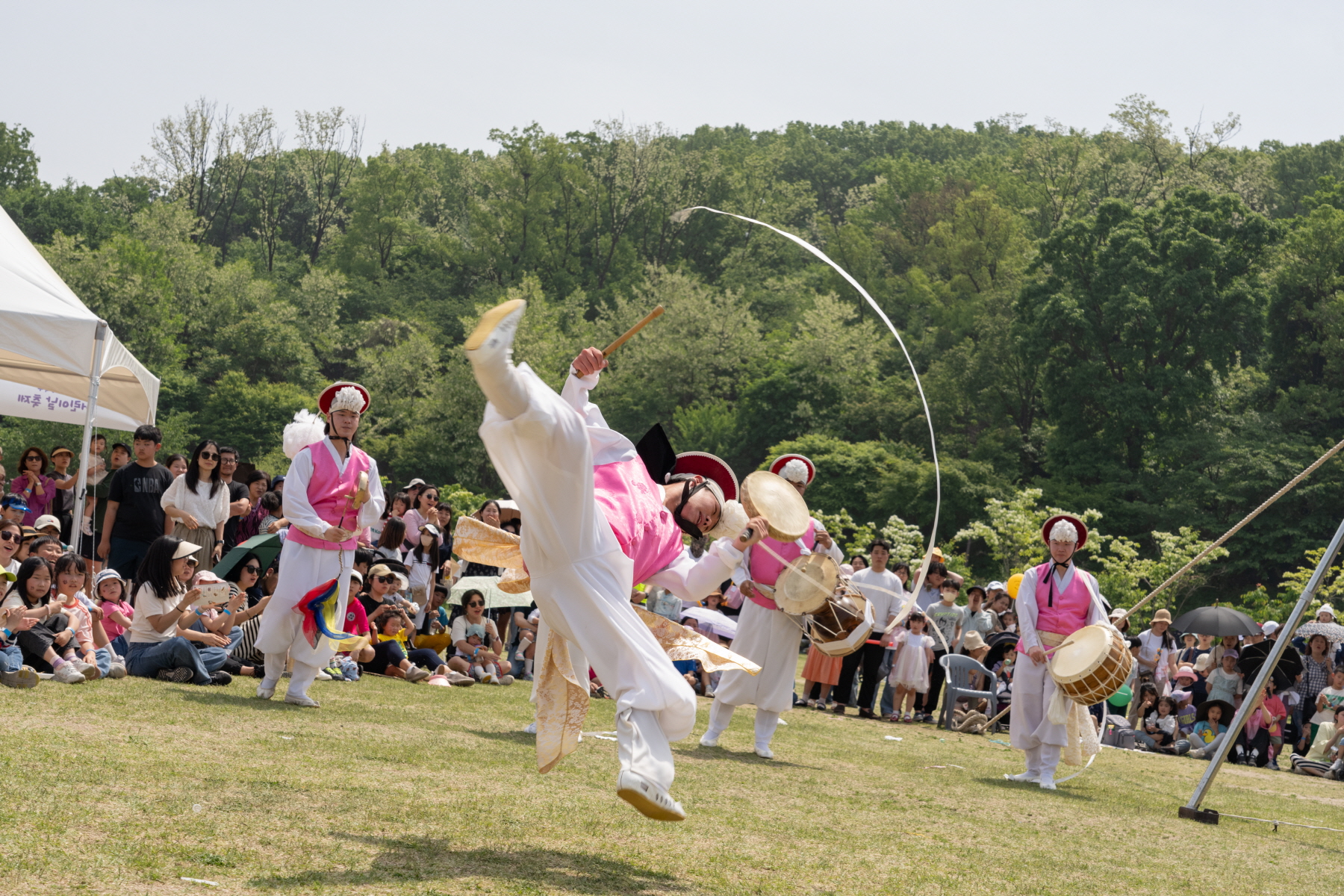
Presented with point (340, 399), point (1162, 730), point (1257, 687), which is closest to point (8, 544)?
point (340, 399)

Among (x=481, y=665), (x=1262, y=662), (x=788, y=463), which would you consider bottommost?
(x=481, y=665)

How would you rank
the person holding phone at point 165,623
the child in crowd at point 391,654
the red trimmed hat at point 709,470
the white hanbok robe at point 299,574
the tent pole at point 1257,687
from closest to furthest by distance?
the red trimmed hat at point 709,470, the tent pole at point 1257,687, the white hanbok robe at point 299,574, the person holding phone at point 165,623, the child in crowd at point 391,654

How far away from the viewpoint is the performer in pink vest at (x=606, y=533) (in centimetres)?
418

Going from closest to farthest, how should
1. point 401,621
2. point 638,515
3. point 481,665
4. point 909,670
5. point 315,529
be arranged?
point 638,515 < point 315,529 < point 401,621 < point 481,665 < point 909,670

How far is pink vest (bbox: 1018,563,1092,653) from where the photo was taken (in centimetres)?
923

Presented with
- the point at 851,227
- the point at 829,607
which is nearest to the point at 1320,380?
the point at 851,227

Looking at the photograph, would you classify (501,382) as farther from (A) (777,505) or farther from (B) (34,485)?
(B) (34,485)

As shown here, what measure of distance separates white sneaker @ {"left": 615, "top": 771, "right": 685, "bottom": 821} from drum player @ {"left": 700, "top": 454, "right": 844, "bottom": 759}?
4.50 metres

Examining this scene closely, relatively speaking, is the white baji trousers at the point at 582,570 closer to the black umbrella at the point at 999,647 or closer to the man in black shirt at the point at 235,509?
the man in black shirt at the point at 235,509

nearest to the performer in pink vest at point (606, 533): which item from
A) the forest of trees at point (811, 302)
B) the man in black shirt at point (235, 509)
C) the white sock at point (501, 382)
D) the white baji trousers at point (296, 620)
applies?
the white sock at point (501, 382)

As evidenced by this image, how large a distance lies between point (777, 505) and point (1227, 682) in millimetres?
11057

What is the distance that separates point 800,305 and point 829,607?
52832 mm

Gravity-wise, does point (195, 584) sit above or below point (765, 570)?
below

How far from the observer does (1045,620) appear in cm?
931
